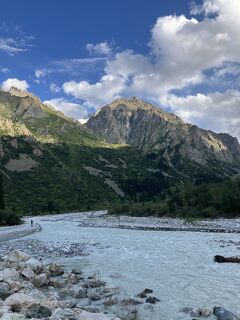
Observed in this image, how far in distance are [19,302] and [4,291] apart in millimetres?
3109

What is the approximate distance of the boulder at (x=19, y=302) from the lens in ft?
59.8

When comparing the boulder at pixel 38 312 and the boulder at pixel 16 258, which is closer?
the boulder at pixel 38 312

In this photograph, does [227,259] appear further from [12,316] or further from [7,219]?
[7,219]

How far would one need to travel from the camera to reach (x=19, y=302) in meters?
18.7

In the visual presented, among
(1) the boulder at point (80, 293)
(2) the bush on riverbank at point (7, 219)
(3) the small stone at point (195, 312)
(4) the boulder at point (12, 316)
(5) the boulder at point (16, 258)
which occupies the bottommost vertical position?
(3) the small stone at point (195, 312)

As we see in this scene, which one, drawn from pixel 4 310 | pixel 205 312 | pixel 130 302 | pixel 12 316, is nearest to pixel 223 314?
pixel 205 312

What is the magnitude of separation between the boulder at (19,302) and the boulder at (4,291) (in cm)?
200

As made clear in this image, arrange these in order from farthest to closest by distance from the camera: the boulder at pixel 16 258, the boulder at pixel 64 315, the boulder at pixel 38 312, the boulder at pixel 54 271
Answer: the boulder at pixel 16 258
the boulder at pixel 54 271
the boulder at pixel 38 312
the boulder at pixel 64 315

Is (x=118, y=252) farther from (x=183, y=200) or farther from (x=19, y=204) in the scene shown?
(x=19, y=204)

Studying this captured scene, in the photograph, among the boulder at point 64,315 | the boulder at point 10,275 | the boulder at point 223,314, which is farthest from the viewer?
the boulder at point 10,275

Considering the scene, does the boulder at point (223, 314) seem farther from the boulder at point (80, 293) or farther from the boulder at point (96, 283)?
the boulder at point (96, 283)

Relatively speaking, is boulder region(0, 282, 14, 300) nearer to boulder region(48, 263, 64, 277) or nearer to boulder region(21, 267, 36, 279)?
boulder region(21, 267, 36, 279)

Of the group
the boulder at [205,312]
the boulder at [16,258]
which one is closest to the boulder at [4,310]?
the boulder at [205,312]

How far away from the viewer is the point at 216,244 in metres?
48.2
